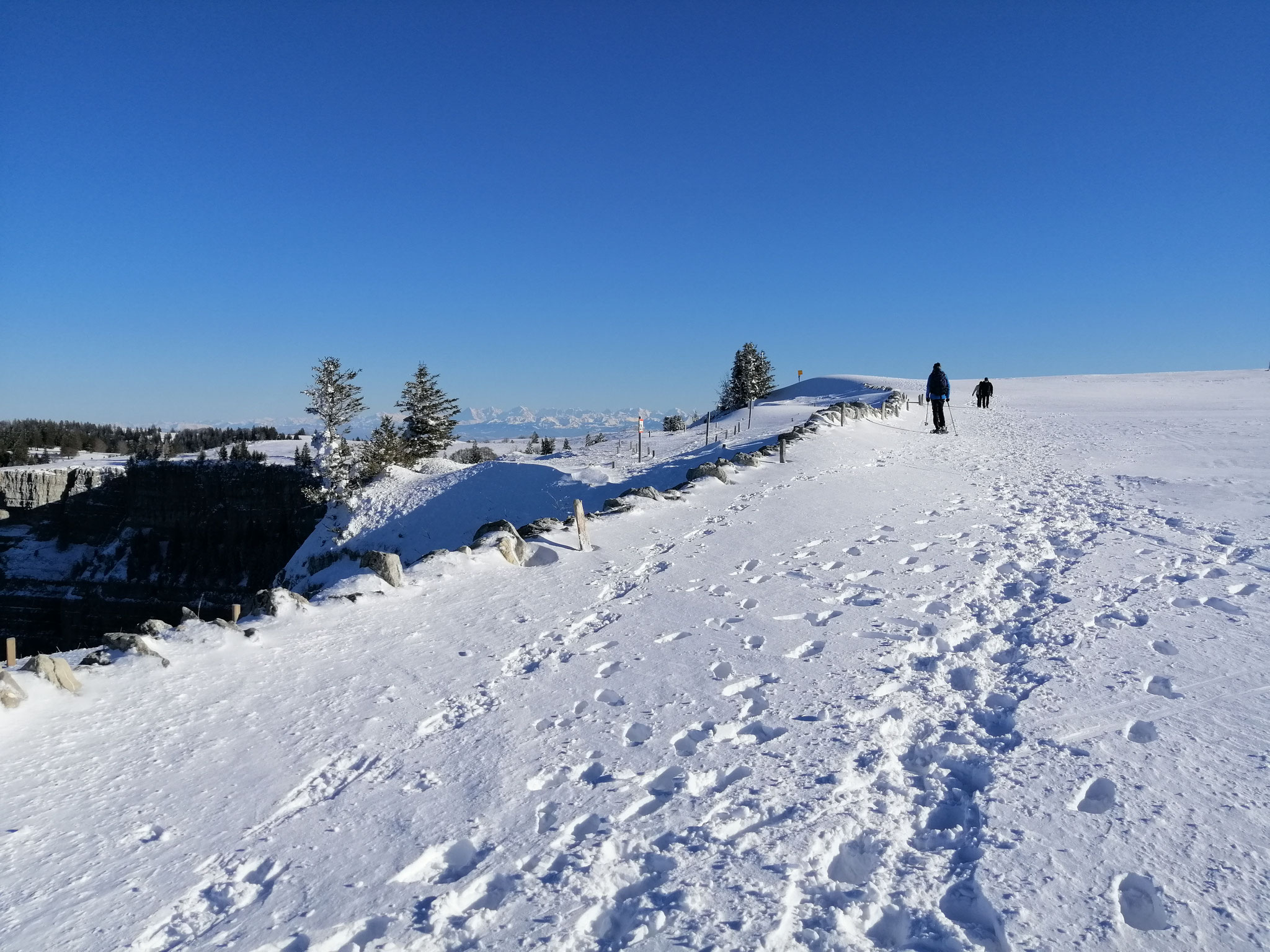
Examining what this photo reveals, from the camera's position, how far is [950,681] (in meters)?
6.11

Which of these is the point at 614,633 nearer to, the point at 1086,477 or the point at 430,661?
the point at 430,661

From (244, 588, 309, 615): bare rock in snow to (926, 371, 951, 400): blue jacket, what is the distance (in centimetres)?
2151

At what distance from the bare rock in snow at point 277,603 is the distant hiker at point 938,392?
69.3ft

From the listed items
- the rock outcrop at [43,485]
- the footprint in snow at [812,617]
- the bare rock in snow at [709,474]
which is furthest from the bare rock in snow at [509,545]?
the rock outcrop at [43,485]

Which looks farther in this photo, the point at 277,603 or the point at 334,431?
the point at 334,431

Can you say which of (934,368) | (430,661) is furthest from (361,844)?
(934,368)

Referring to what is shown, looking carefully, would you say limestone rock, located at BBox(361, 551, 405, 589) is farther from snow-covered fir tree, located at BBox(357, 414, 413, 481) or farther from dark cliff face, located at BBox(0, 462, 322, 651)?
dark cliff face, located at BBox(0, 462, 322, 651)

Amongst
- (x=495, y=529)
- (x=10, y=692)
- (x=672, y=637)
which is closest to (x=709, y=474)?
(x=495, y=529)

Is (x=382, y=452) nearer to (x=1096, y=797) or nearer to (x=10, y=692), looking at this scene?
(x=10, y=692)

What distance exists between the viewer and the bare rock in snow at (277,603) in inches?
343

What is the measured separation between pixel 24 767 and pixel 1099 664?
9.00 metres

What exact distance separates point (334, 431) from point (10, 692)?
37.7 m

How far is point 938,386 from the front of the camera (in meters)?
24.5

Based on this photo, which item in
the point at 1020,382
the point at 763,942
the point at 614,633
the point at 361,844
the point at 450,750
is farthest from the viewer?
the point at 1020,382
